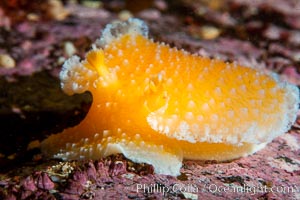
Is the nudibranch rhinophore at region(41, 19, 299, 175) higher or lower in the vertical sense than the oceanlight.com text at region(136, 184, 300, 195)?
higher

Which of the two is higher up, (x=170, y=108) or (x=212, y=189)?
(x=170, y=108)

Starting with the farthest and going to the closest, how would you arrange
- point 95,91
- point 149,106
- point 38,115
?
point 38,115
point 95,91
point 149,106

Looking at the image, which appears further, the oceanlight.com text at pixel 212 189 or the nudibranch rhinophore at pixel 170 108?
the nudibranch rhinophore at pixel 170 108

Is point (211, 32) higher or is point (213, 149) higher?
point (211, 32)

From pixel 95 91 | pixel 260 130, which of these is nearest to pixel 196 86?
pixel 260 130

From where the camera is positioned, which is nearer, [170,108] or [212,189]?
[212,189]

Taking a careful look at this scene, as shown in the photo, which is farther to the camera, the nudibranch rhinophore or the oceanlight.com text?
the nudibranch rhinophore

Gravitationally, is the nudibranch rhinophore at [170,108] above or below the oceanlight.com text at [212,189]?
above

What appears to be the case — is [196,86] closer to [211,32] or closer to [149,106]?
[149,106]
